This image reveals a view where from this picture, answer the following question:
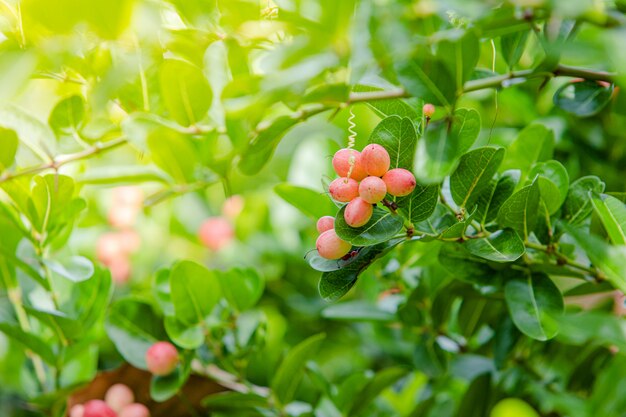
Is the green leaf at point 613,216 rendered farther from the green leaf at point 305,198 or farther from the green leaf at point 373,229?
the green leaf at point 305,198

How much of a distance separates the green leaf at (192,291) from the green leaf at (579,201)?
0.37 metres

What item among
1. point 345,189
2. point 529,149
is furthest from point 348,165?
point 529,149

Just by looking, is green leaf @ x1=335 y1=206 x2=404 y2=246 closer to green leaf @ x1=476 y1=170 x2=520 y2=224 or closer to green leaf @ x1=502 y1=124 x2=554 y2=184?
green leaf @ x1=476 y1=170 x2=520 y2=224

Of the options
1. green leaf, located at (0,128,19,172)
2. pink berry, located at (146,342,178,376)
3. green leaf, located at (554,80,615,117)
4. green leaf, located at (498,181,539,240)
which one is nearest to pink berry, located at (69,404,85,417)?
pink berry, located at (146,342,178,376)

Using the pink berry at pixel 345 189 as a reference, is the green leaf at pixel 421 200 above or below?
below

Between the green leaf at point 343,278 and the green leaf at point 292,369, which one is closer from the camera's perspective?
the green leaf at point 343,278

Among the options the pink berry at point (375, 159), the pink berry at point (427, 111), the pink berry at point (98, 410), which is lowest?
the pink berry at point (98, 410)

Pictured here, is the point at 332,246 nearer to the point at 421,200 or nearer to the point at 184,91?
the point at 421,200

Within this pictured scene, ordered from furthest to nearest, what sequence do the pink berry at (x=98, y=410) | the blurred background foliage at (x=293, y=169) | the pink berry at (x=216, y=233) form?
1. the pink berry at (x=216, y=233)
2. the pink berry at (x=98, y=410)
3. the blurred background foliage at (x=293, y=169)

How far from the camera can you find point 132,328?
2.59 feet

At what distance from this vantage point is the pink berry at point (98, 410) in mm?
758

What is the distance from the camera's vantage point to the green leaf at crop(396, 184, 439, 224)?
1.78 ft

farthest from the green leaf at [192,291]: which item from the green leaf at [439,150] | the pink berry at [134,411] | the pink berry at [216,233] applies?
the pink berry at [216,233]

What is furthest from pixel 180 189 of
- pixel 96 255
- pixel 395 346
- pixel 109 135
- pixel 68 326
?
pixel 96 255
